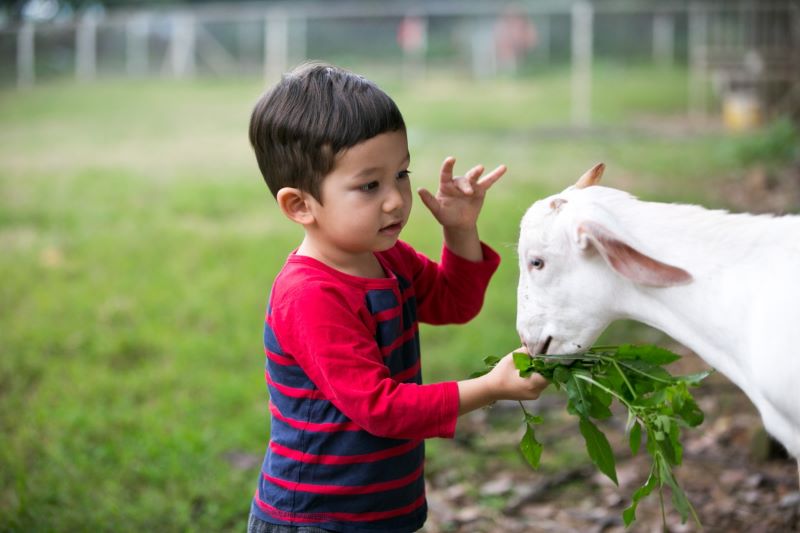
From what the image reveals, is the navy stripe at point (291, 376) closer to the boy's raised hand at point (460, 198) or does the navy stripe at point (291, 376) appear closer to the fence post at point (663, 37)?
the boy's raised hand at point (460, 198)

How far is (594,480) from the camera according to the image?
398 cm

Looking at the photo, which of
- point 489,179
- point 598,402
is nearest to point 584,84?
point 489,179

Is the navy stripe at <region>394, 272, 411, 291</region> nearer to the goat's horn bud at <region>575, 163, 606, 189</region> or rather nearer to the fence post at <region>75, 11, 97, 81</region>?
the goat's horn bud at <region>575, 163, 606, 189</region>

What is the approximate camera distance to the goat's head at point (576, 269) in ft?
7.40

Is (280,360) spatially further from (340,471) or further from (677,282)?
(677,282)

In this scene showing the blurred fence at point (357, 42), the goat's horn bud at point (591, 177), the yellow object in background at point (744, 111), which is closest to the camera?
the goat's horn bud at point (591, 177)

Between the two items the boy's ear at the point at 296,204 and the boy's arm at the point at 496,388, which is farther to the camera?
the boy's ear at the point at 296,204

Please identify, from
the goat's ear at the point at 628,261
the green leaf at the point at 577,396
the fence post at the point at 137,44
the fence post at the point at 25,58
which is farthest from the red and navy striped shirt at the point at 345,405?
the fence post at the point at 137,44

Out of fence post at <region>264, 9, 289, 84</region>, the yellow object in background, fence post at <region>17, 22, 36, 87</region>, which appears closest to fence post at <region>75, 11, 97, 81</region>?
fence post at <region>17, 22, 36, 87</region>

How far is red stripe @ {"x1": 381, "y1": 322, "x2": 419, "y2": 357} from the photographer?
2.42 meters

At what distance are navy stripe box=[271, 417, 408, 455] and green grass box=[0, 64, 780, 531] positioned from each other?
2.70ft

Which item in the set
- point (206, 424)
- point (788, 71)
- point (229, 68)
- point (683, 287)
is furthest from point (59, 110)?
point (683, 287)

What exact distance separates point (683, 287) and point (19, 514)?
2600mm

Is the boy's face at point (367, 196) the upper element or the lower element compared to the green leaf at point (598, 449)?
upper
